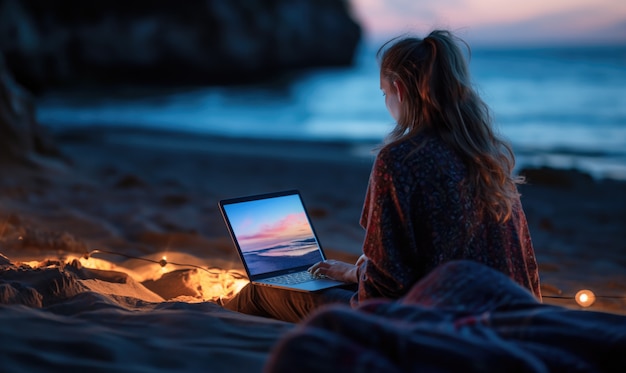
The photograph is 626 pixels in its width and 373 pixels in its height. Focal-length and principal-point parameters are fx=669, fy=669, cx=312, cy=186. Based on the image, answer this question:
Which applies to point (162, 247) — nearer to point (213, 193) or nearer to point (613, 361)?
point (213, 193)

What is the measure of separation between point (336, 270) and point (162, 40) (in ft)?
124

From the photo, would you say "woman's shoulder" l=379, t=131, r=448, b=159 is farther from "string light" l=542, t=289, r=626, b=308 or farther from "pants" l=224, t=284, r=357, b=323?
"string light" l=542, t=289, r=626, b=308

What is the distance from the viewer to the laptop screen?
3.21 meters

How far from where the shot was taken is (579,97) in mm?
26281

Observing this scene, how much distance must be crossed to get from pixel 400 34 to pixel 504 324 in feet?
4.15

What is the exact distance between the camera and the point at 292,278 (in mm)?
3096

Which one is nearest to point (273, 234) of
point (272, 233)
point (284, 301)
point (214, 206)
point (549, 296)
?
point (272, 233)

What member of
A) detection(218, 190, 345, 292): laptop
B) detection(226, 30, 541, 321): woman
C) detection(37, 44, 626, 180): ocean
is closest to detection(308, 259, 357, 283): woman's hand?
detection(218, 190, 345, 292): laptop

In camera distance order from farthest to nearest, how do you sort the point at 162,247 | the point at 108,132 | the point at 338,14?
the point at 338,14 → the point at 108,132 → the point at 162,247

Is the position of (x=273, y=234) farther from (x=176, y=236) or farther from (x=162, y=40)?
(x=162, y=40)

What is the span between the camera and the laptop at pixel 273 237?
3.16 metres

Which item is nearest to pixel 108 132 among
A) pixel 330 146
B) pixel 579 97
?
pixel 330 146

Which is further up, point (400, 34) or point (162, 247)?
point (400, 34)

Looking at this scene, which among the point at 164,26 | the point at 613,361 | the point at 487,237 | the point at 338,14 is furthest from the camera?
the point at 338,14
